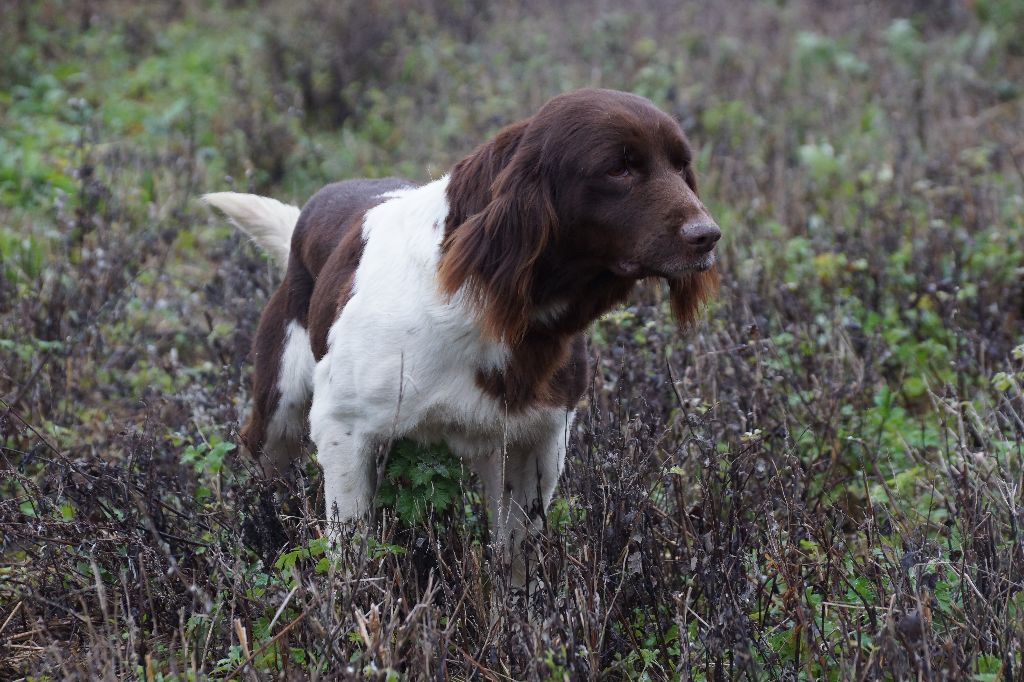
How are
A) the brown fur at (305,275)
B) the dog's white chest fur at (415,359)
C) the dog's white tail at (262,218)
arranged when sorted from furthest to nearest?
the dog's white tail at (262,218) → the brown fur at (305,275) → the dog's white chest fur at (415,359)

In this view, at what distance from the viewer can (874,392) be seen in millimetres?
3855

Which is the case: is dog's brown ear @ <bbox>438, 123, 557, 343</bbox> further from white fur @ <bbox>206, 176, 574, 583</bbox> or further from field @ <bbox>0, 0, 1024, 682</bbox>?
field @ <bbox>0, 0, 1024, 682</bbox>

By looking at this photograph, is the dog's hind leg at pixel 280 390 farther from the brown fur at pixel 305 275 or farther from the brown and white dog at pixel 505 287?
the brown and white dog at pixel 505 287

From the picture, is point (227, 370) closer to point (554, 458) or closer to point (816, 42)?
point (554, 458)

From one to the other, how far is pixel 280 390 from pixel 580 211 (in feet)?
4.08

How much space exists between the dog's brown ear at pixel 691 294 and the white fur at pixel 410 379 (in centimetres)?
36

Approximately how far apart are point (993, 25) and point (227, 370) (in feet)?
22.6

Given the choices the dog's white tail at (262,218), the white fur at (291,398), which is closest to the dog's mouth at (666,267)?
the white fur at (291,398)

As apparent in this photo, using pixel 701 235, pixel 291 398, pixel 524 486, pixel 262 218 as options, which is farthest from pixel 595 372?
pixel 262 218

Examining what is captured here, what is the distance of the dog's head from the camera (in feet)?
7.73

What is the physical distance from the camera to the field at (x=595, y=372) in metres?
2.34

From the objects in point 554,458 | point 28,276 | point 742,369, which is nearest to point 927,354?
point 742,369

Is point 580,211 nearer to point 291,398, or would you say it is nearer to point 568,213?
point 568,213

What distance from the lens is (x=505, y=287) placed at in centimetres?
244
